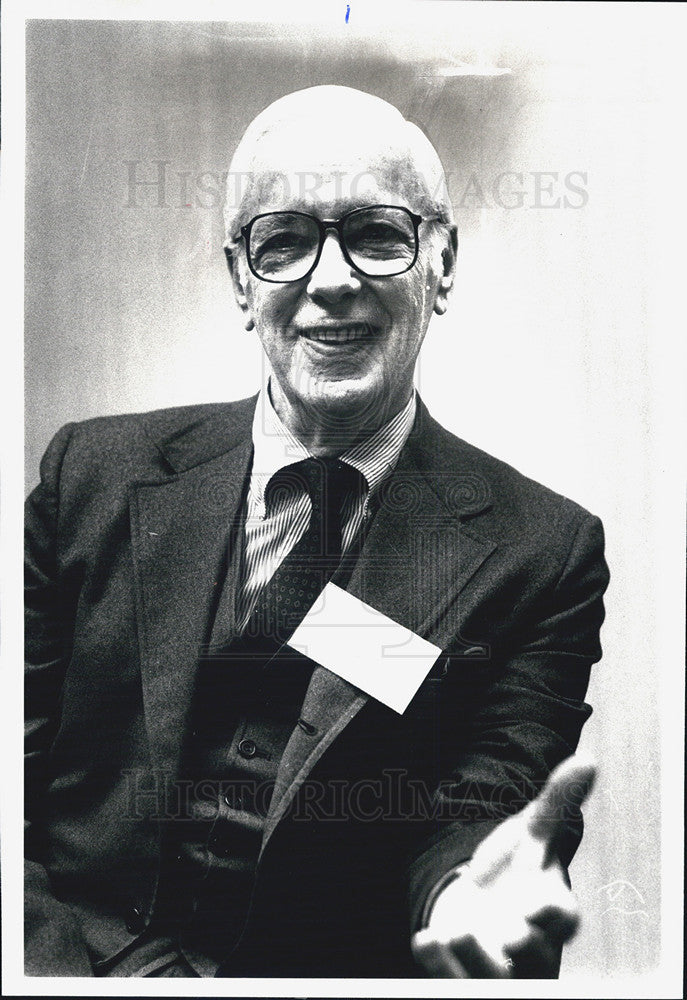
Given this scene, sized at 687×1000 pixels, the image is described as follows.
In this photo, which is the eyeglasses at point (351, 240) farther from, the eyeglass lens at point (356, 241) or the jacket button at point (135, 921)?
the jacket button at point (135, 921)

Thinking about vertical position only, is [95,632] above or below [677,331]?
below

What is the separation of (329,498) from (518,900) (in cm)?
82

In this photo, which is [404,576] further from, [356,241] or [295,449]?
[356,241]

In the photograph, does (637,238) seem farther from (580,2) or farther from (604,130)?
(580,2)

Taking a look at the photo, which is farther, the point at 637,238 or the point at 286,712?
the point at 637,238

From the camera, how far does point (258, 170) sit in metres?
1.91

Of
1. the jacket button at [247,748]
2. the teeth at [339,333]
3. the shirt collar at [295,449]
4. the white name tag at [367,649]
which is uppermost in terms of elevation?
the teeth at [339,333]

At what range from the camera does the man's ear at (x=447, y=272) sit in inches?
76.6

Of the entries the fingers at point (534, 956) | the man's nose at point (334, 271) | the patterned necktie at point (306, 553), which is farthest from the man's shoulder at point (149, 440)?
the fingers at point (534, 956)

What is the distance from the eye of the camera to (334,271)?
185 centimetres

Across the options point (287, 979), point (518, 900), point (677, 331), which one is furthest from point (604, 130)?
point (287, 979)

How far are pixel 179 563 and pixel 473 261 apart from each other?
80 cm

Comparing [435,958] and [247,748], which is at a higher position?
[247,748]

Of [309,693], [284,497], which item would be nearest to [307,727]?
[309,693]
